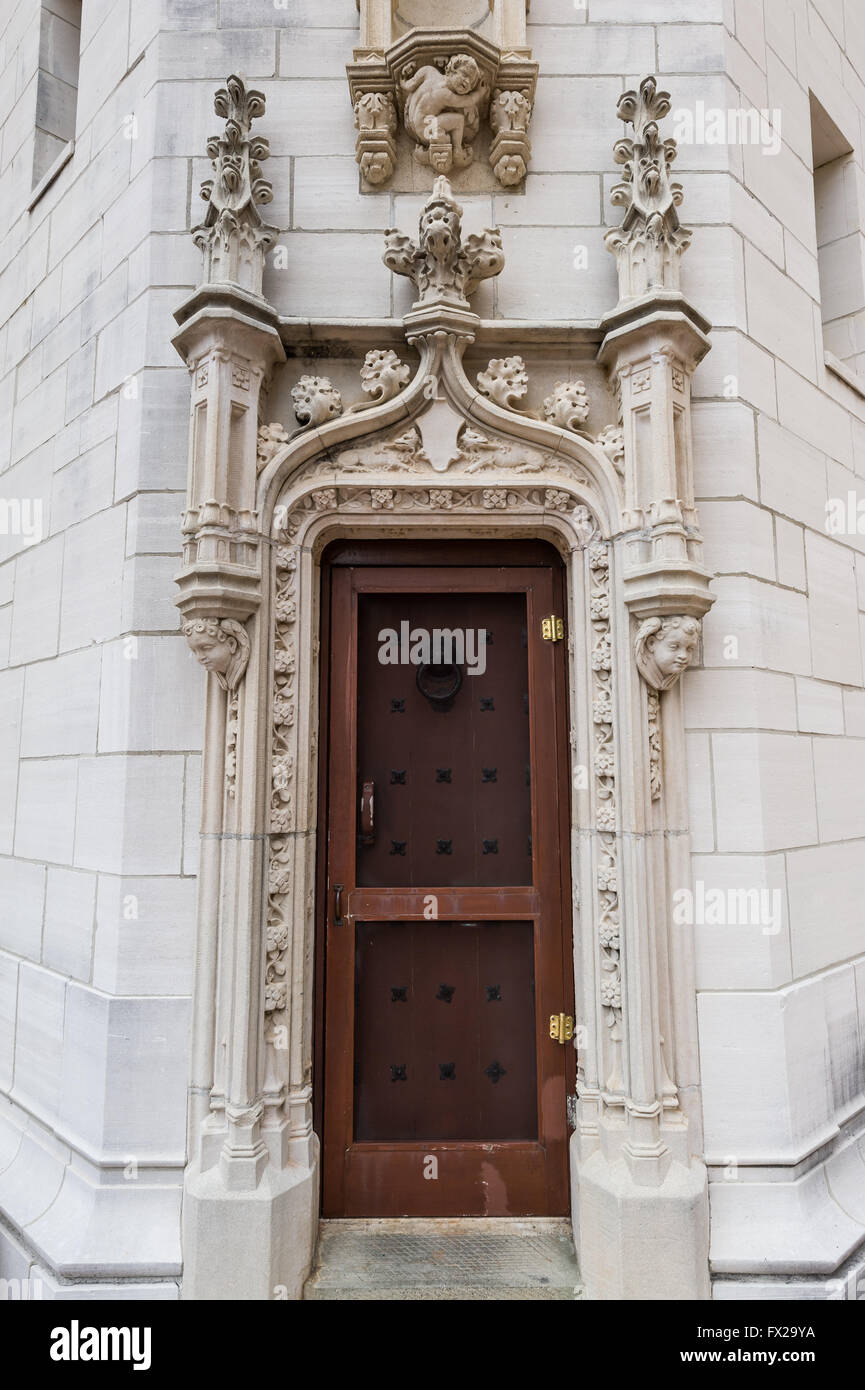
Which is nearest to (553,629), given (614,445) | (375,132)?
(614,445)

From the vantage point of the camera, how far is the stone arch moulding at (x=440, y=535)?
2.94 metres

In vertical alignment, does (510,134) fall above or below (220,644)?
above

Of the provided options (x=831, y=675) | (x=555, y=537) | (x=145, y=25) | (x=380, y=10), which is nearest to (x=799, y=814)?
(x=831, y=675)

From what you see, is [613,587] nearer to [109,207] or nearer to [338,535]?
[338,535]

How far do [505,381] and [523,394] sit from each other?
97 mm

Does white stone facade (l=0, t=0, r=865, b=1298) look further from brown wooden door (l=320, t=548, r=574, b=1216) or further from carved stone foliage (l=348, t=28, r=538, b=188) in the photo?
brown wooden door (l=320, t=548, r=574, b=1216)

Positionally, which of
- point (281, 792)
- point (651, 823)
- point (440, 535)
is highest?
point (440, 535)

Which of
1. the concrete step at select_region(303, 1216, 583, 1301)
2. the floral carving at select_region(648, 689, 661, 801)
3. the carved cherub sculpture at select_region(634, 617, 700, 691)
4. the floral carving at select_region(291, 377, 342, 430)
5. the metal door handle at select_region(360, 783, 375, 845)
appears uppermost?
the floral carving at select_region(291, 377, 342, 430)

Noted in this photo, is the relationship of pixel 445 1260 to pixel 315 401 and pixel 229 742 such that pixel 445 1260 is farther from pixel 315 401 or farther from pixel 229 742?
pixel 315 401

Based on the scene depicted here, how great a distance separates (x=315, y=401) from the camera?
128 inches

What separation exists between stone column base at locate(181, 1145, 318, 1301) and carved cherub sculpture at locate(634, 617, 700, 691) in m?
2.49

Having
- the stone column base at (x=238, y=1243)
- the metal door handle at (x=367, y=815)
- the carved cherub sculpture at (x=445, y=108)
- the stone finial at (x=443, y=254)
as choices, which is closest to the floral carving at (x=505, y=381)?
the stone finial at (x=443, y=254)

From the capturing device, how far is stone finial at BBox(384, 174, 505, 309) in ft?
10.4

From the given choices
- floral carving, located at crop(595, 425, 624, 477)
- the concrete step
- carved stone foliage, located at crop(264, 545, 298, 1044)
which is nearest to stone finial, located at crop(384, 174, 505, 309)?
floral carving, located at crop(595, 425, 624, 477)
